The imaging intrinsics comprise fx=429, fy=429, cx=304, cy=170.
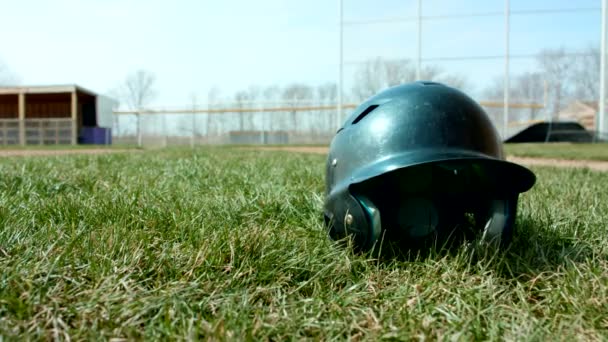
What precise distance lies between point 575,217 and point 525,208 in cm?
29

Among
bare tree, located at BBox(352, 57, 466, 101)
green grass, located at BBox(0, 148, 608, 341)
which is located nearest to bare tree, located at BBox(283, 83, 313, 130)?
bare tree, located at BBox(352, 57, 466, 101)

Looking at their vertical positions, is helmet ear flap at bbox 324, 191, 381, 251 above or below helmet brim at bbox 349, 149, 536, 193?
below

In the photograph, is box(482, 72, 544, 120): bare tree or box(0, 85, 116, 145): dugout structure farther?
box(0, 85, 116, 145): dugout structure

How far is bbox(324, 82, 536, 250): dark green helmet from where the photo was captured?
5.07 ft

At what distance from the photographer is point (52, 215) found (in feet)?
6.69

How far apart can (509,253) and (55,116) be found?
96.3 feet

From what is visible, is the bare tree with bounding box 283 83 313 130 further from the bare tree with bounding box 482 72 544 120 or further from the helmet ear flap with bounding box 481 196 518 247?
the helmet ear flap with bounding box 481 196 518 247

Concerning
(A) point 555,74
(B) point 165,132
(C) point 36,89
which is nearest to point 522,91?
(A) point 555,74

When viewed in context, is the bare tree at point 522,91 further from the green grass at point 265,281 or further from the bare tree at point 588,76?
the green grass at point 265,281

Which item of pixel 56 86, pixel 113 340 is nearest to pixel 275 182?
pixel 113 340

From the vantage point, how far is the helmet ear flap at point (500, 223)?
62.3 inches

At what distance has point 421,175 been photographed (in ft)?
5.41

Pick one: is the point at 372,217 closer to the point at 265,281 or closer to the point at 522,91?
the point at 265,281

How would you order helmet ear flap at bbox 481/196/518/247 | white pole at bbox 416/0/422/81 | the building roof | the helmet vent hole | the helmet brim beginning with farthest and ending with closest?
the building roof < white pole at bbox 416/0/422/81 < the helmet vent hole < helmet ear flap at bbox 481/196/518/247 < the helmet brim
